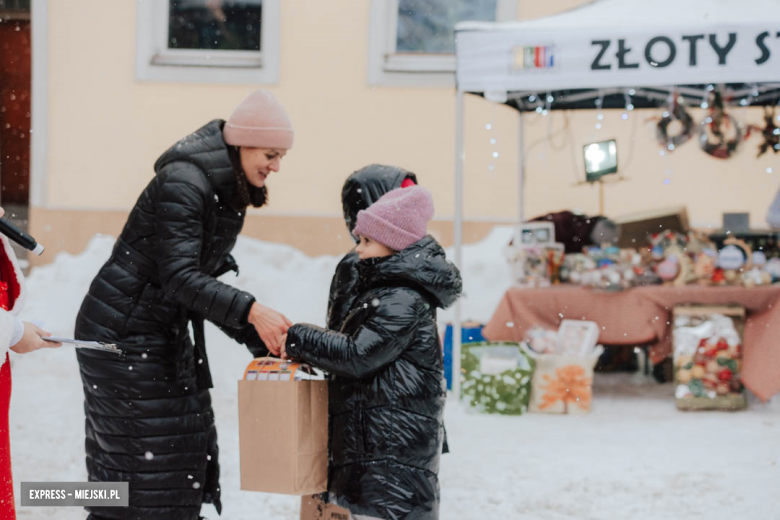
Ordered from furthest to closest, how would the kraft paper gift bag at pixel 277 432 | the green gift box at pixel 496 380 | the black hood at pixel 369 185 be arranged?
the green gift box at pixel 496 380, the black hood at pixel 369 185, the kraft paper gift bag at pixel 277 432

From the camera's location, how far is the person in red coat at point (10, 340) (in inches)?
74.9

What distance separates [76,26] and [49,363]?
12.6ft

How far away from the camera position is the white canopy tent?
471 centimetres

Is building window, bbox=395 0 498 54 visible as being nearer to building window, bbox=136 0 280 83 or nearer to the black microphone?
building window, bbox=136 0 280 83

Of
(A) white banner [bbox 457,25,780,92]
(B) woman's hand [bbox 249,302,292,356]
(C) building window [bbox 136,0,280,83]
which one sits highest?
(C) building window [bbox 136,0,280,83]

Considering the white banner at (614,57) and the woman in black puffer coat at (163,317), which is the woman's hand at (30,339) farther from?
the white banner at (614,57)

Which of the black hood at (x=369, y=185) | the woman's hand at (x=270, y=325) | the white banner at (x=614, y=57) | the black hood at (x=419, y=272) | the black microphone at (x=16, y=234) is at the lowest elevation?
the woman's hand at (x=270, y=325)

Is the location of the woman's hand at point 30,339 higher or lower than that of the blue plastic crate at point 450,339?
higher

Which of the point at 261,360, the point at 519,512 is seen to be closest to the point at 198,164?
the point at 261,360

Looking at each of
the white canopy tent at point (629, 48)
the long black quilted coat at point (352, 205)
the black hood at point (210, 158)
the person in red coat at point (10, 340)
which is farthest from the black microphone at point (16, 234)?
the white canopy tent at point (629, 48)

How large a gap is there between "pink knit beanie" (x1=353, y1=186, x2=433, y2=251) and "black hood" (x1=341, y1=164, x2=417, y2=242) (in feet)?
0.87

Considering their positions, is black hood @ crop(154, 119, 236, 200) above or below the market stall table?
above

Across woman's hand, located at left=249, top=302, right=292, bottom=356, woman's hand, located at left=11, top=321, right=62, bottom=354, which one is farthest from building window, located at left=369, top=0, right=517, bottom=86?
woman's hand, located at left=11, top=321, right=62, bottom=354

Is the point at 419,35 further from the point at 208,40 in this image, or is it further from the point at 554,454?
the point at 554,454
